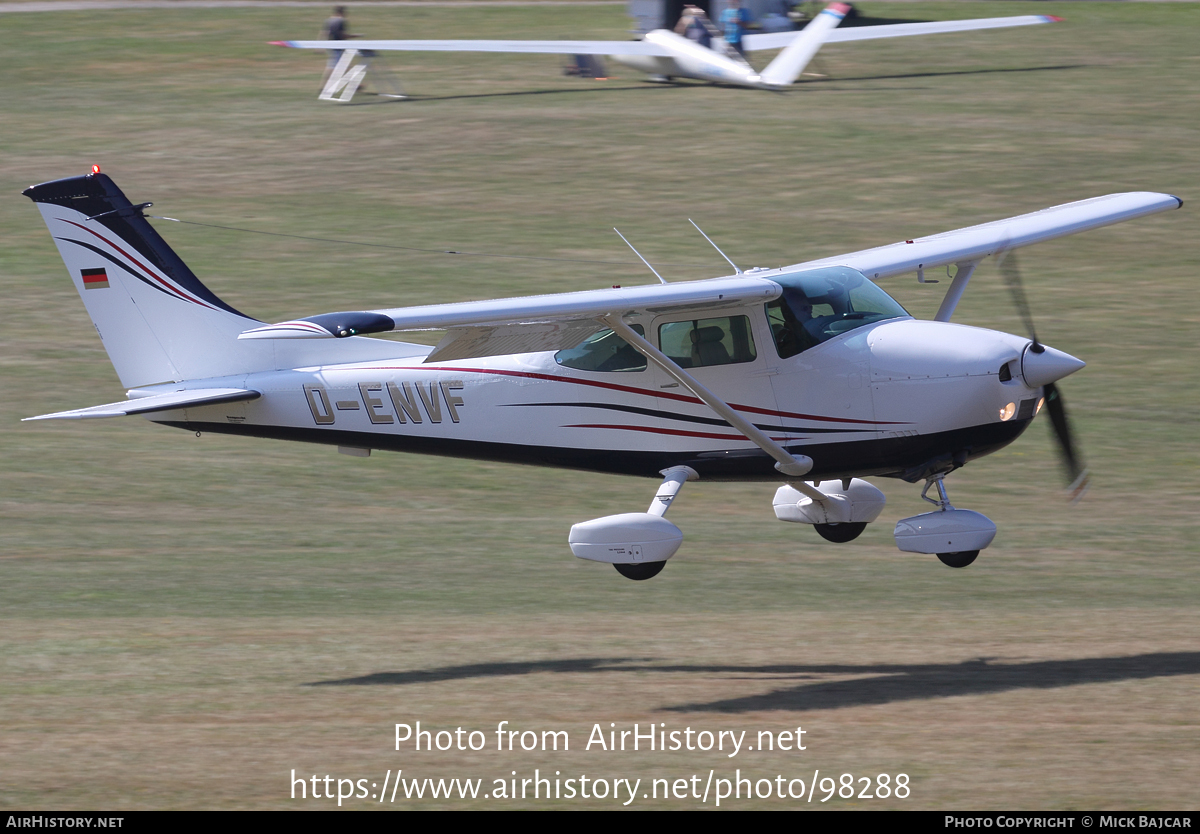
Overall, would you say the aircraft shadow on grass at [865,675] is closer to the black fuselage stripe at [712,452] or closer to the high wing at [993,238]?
the black fuselage stripe at [712,452]

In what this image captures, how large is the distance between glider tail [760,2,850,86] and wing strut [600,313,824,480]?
24023 millimetres

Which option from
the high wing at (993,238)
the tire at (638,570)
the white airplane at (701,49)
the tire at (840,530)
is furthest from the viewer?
the white airplane at (701,49)

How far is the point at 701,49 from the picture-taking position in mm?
35250

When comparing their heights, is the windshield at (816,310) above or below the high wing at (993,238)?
above

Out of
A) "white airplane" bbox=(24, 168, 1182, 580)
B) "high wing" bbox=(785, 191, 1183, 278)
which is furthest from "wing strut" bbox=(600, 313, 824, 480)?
"high wing" bbox=(785, 191, 1183, 278)

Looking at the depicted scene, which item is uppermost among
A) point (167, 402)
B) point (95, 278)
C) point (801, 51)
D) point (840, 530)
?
point (95, 278)

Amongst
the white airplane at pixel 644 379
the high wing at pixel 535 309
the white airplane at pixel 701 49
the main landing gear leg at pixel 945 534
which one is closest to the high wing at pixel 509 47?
the white airplane at pixel 701 49

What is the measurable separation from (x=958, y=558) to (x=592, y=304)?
12.8 ft

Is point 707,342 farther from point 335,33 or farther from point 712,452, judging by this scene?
point 335,33

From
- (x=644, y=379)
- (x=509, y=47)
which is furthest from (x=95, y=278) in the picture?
(x=509, y=47)

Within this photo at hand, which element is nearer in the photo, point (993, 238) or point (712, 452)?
point (712, 452)

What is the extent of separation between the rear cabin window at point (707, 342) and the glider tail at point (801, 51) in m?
23.7

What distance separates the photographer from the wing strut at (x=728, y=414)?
11.7 meters
